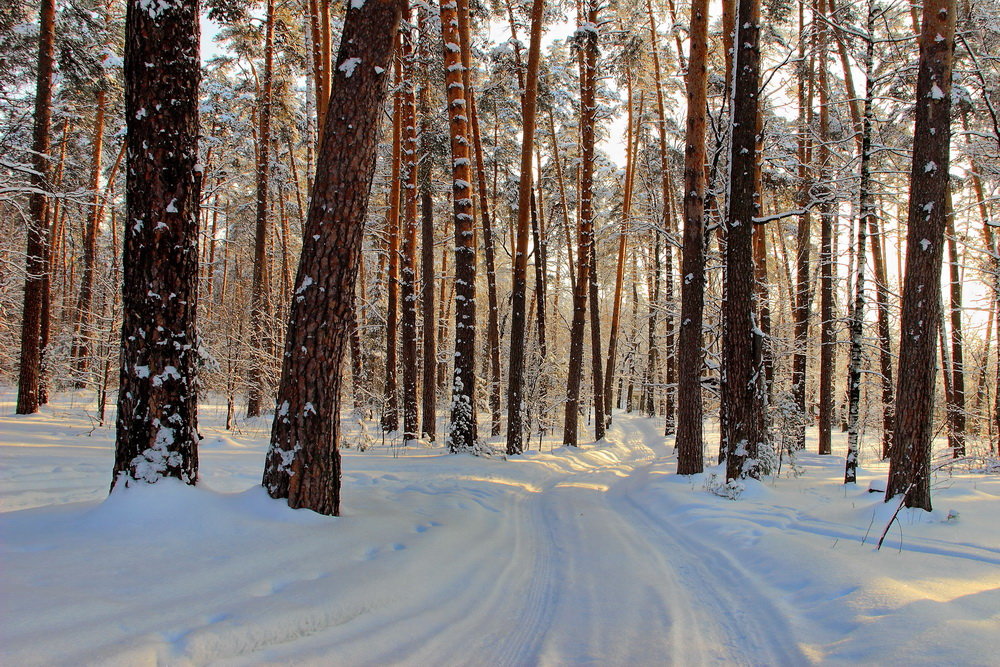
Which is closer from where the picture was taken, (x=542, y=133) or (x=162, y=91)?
(x=162, y=91)

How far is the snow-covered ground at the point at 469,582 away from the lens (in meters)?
2.64

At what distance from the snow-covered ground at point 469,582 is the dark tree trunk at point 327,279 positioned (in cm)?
41

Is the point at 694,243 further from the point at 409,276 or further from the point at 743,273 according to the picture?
the point at 409,276

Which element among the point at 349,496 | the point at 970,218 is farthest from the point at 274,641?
the point at 970,218

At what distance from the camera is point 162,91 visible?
4.04m

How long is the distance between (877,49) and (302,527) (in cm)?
1327

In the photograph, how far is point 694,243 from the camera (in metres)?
9.38

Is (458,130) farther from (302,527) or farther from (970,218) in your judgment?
(970,218)

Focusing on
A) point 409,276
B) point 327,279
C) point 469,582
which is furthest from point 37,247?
point 469,582

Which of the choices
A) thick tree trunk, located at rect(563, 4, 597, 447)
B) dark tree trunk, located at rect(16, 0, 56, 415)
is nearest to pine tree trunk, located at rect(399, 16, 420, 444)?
thick tree trunk, located at rect(563, 4, 597, 447)

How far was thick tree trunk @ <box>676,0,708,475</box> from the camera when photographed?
9.18m

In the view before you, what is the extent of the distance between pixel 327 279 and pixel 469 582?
2.79 meters

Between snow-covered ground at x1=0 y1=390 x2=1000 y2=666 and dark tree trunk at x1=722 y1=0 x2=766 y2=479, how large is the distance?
5.00 feet

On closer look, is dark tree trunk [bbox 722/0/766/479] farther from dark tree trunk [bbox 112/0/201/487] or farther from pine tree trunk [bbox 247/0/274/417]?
pine tree trunk [bbox 247/0/274/417]
